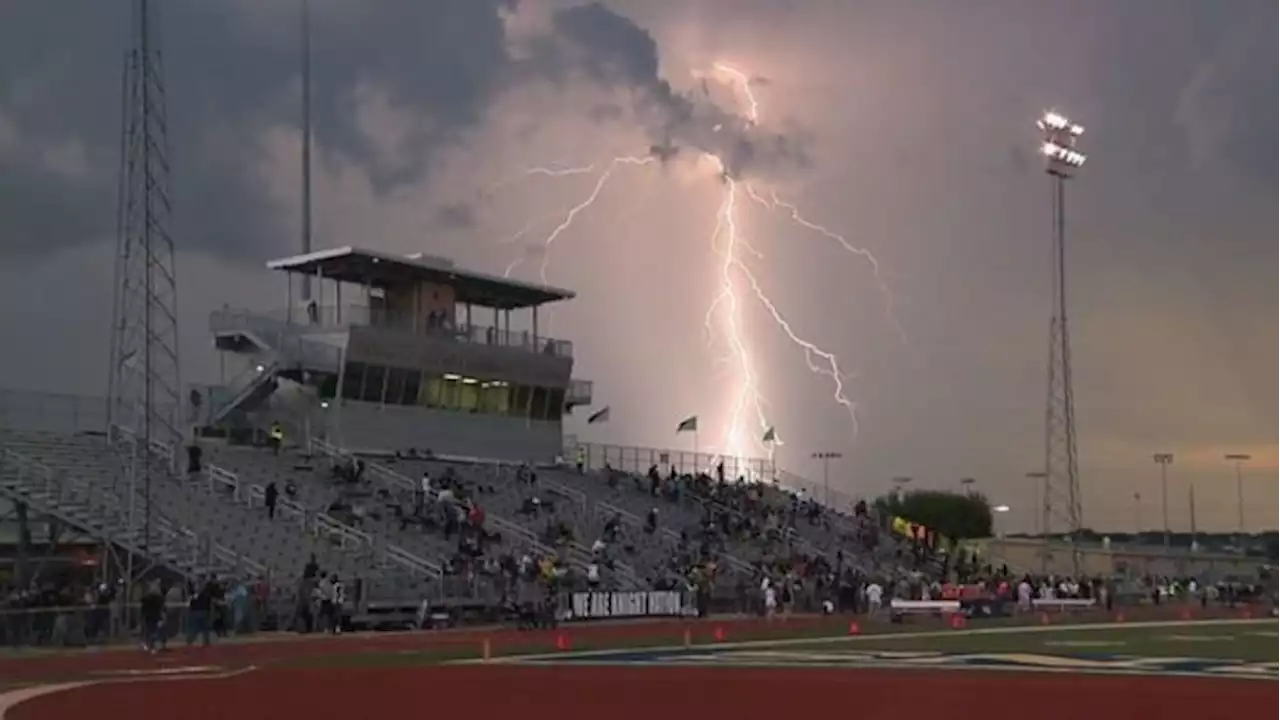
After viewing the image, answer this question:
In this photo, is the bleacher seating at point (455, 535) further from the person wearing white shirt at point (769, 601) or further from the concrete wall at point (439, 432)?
the person wearing white shirt at point (769, 601)

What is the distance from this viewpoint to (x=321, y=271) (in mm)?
63719

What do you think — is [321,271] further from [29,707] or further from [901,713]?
[901,713]

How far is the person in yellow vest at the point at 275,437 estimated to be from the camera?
58.4 metres

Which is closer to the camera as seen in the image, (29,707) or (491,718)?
(491,718)

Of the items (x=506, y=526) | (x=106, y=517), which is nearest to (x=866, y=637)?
(x=506, y=526)

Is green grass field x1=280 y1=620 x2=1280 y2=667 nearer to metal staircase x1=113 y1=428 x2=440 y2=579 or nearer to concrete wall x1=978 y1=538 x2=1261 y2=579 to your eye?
metal staircase x1=113 y1=428 x2=440 y2=579

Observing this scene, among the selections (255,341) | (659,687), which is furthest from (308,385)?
(659,687)

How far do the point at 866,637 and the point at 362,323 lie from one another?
27761 millimetres

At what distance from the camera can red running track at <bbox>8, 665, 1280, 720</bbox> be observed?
2027 cm

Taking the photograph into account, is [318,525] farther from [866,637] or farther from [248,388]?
[866,637]

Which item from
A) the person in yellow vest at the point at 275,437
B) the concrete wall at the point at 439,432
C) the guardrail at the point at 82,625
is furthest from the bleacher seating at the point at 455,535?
the guardrail at the point at 82,625

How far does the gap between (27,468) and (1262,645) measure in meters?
31.6

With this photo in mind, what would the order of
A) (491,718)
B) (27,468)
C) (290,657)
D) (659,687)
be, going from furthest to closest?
(27,468)
(290,657)
(659,687)
(491,718)

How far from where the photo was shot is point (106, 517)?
4388cm
